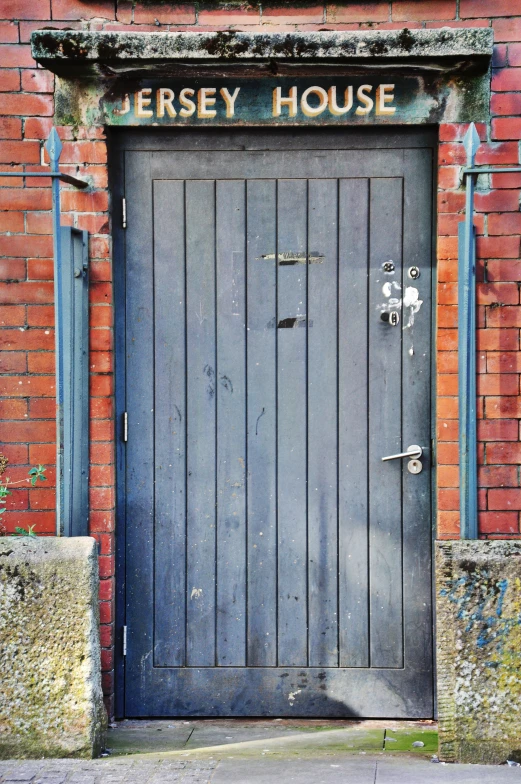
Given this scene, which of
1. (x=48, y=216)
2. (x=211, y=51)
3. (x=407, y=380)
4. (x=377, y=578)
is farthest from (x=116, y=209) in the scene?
(x=377, y=578)

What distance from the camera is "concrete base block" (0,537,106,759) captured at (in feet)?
12.0

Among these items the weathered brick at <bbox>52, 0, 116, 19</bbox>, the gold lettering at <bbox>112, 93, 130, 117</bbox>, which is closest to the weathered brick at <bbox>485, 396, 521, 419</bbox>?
the gold lettering at <bbox>112, 93, 130, 117</bbox>

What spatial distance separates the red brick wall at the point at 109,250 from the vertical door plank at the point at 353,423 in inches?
13.9

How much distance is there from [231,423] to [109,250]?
96 centimetres

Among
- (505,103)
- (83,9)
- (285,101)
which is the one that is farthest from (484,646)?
(83,9)

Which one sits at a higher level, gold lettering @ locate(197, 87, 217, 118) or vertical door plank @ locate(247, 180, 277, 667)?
gold lettering @ locate(197, 87, 217, 118)

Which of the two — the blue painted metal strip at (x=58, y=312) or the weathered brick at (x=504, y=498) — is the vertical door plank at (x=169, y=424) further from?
the weathered brick at (x=504, y=498)

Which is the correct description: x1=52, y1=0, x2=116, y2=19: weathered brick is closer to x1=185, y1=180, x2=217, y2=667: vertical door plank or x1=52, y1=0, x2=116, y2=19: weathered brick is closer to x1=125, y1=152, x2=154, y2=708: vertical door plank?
x1=185, y1=180, x2=217, y2=667: vertical door plank

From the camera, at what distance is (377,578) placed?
420 centimetres

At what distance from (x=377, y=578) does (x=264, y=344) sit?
120 cm

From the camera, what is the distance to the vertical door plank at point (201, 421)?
13.9ft

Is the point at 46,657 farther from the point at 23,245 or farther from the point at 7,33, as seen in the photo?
the point at 7,33

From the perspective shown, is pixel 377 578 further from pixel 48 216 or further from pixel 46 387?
pixel 48 216

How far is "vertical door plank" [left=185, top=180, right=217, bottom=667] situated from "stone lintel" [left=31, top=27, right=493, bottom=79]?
0.59 metres
